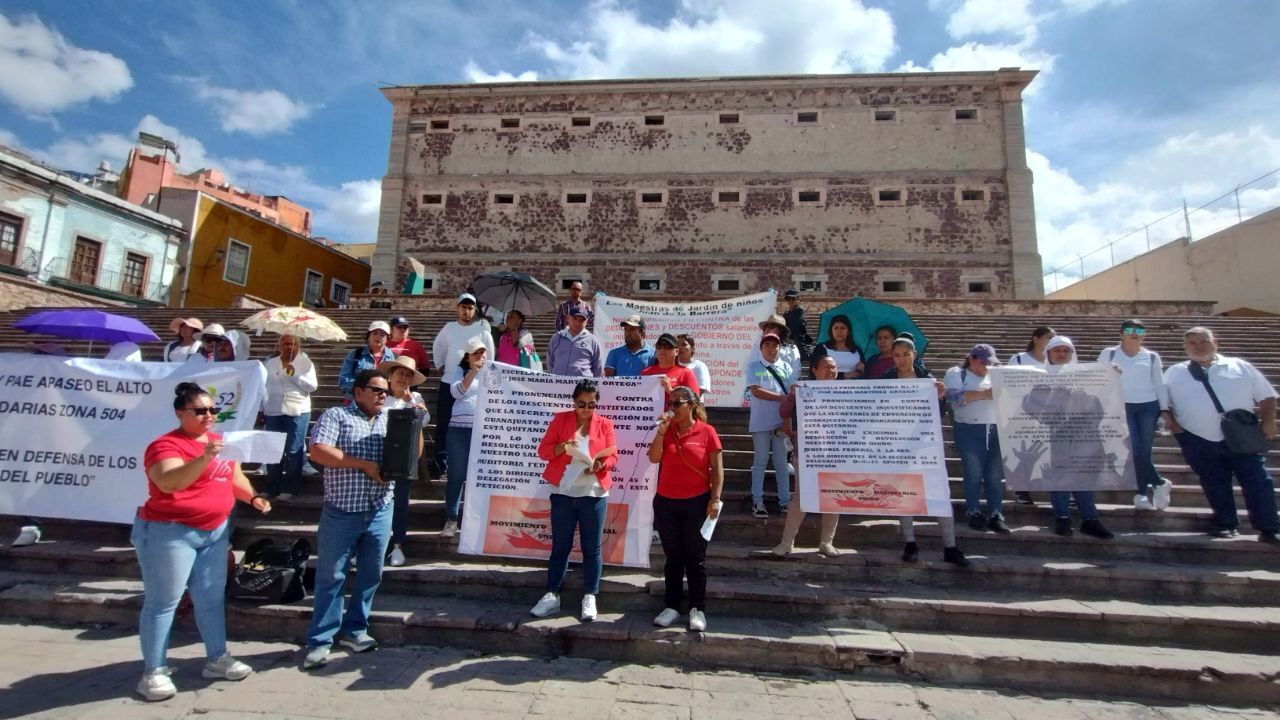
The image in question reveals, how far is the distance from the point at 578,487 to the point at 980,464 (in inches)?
140

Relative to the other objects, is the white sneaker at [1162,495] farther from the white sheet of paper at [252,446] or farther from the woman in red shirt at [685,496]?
the white sheet of paper at [252,446]

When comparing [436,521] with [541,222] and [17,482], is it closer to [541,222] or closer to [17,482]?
[17,482]

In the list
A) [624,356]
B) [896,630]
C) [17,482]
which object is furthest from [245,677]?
[896,630]

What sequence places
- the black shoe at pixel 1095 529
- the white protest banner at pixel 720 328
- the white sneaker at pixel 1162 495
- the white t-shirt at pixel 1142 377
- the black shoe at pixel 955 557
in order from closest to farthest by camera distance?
the black shoe at pixel 955 557 → the black shoe at pixel 1095 529 → the white sneaker at pixel 1162 495 → the white t-shirt at pixel 1142 377 → the white protest banner at pixel 720 328

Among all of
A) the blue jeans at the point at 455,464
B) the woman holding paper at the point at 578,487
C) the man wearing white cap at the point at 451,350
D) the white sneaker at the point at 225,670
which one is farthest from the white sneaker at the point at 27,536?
the woman holding paper at the point at 578,487

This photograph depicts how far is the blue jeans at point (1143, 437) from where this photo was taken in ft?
17.2

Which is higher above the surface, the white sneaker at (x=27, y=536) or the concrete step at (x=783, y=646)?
the white sneaker at (x=27, y=536)

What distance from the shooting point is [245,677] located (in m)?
3.40

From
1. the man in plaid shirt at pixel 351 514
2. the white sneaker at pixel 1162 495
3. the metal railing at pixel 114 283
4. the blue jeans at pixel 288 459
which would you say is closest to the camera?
the man in plaid shirt at pixel 351 514

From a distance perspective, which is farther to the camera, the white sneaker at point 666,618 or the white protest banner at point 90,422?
the white protest banner at point 90,422

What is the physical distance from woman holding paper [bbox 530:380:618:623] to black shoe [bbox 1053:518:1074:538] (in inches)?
152

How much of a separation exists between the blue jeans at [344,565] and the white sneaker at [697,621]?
6.83 feet

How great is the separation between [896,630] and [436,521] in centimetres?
389

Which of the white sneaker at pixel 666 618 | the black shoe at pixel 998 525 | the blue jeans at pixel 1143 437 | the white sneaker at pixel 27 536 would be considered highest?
the blue jeans at pixel 1143 437
